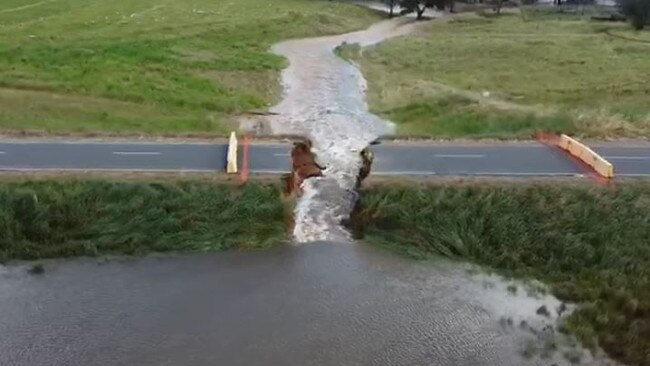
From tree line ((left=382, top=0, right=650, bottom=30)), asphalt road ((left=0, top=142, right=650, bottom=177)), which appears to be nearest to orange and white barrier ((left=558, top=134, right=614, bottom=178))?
asphalt road ((left=0, top=142, right=650, bottom=177))

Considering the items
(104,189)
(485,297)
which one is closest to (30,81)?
(104,189)

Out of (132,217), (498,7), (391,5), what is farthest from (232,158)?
(498,7)

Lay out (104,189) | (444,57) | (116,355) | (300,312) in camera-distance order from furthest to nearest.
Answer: (444,57) → (104,189) → (300,312) → (116,355)

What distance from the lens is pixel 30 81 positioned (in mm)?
37188

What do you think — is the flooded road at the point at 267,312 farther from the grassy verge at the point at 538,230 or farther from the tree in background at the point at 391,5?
the tree in background at the point at 391,5

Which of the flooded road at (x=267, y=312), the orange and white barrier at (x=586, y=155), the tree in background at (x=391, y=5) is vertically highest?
the tree in background at (x=391, y=5)

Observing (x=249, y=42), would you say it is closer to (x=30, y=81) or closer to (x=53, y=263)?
(x=30, y=81)

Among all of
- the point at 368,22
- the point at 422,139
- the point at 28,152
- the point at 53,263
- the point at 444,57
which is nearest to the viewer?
the point at 53,263

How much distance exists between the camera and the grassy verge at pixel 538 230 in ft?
69.5

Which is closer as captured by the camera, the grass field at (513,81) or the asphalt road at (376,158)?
the asphalt road at (376,158)

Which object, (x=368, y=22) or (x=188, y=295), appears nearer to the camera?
(x=188, y=295)

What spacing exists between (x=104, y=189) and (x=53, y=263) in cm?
317

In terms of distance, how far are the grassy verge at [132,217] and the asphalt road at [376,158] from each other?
5.26 feet

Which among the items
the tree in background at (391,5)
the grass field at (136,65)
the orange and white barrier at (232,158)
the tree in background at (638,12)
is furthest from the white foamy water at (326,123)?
the tree in background at (638,12)
